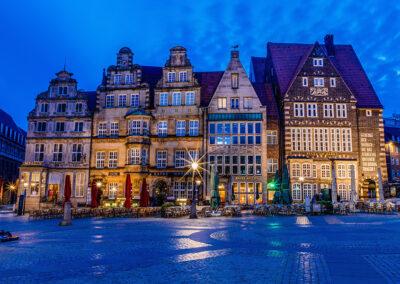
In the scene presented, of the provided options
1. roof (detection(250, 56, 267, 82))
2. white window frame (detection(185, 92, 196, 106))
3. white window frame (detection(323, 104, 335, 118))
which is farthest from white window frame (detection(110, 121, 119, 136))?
white window frame (detection(323, 104, 335, 118))

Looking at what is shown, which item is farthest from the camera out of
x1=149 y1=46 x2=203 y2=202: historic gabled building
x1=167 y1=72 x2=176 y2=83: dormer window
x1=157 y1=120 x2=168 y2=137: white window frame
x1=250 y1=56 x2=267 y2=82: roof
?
x1=250 y1=56 x2=267 y2=82: roof

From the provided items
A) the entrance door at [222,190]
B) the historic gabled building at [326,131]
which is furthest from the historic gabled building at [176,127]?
the historic gabled building at [326,131]

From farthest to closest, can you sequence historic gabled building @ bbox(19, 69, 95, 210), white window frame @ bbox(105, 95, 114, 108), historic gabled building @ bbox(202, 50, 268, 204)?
white window frame @ bbox(105, 95, 114, 108)
historic gabled building @ bbox(19, 69, 95, 210)
historic gabled building @ bbox(202, 50, 268, 204)

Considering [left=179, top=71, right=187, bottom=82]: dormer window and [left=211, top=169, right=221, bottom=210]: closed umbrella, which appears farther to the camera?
[left=179, top=71, right=187, bottom=82]: dormer window

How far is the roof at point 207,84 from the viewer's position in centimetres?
4875

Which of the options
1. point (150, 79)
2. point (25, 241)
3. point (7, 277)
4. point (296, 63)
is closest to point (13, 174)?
point (150, 79)

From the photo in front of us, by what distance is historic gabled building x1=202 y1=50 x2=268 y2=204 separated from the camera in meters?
45.6

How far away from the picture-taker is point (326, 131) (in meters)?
46.3

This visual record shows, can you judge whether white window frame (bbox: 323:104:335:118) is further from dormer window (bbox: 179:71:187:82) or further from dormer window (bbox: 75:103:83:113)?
dormer window (bbox: 75:103:83:113)

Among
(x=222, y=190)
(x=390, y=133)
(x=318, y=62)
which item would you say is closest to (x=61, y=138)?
(x=222, y=190)

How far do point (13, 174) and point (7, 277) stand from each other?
Answer: 257ft

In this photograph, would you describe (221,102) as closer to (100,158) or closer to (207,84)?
(207,84)

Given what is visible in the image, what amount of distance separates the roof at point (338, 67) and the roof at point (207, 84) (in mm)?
7787

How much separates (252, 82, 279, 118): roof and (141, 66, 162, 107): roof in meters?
12.8
